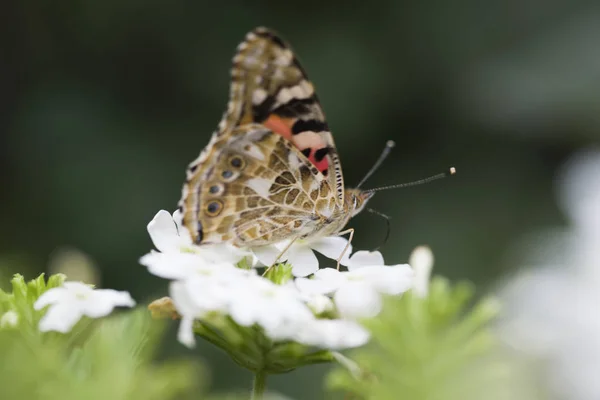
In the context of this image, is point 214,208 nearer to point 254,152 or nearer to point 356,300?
point 254,152

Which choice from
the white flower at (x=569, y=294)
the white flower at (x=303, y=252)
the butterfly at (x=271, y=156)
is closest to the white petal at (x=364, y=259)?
the white flower at (x=303, y=252)

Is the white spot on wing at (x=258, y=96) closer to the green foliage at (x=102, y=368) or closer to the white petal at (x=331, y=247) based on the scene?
the white petal at (x=331, y=247)

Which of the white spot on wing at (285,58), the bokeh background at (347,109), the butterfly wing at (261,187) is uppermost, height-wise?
the bokeh background at (347,109)

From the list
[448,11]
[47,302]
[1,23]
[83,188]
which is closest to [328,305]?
[47,302]

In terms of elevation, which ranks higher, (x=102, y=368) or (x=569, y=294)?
(x=569, y=294)

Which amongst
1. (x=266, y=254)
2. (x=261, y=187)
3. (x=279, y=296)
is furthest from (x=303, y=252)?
(x=279, y=296)

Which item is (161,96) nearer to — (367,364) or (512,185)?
(512,185)

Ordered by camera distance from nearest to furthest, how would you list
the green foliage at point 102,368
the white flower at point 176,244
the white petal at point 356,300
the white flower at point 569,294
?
the green foliage at point 102,368 < the white flower at point 569,294 < the white petal at point 356,300 < the white flower at point 176,244

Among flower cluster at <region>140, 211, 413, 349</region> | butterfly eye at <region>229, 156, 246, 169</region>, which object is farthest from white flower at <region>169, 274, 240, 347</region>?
butterfly eye at <region>229, 156, 246, 169</region>
